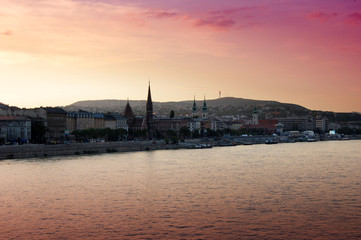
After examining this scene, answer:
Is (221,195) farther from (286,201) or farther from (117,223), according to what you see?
(117,223)

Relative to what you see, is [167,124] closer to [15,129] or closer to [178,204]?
[15,129]

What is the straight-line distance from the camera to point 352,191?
37812 mm

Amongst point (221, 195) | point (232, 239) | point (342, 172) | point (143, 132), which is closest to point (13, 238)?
point (232, 239)

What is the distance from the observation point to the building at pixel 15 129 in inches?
3324

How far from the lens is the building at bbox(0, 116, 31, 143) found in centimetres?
8444

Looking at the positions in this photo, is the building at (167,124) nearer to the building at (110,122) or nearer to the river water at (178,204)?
the building at (110,122)

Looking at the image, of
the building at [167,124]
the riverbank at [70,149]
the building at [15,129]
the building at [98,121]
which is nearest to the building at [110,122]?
the building at [98,121]

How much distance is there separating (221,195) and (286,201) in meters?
4.51

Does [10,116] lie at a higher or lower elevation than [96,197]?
higher

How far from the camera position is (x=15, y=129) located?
3396 inches

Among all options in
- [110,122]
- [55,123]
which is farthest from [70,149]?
[110,122]

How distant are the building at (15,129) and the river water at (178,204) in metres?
35.0

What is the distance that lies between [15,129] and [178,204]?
60.6m

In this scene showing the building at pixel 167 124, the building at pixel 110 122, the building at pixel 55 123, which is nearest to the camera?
the building at pixel 55 123
